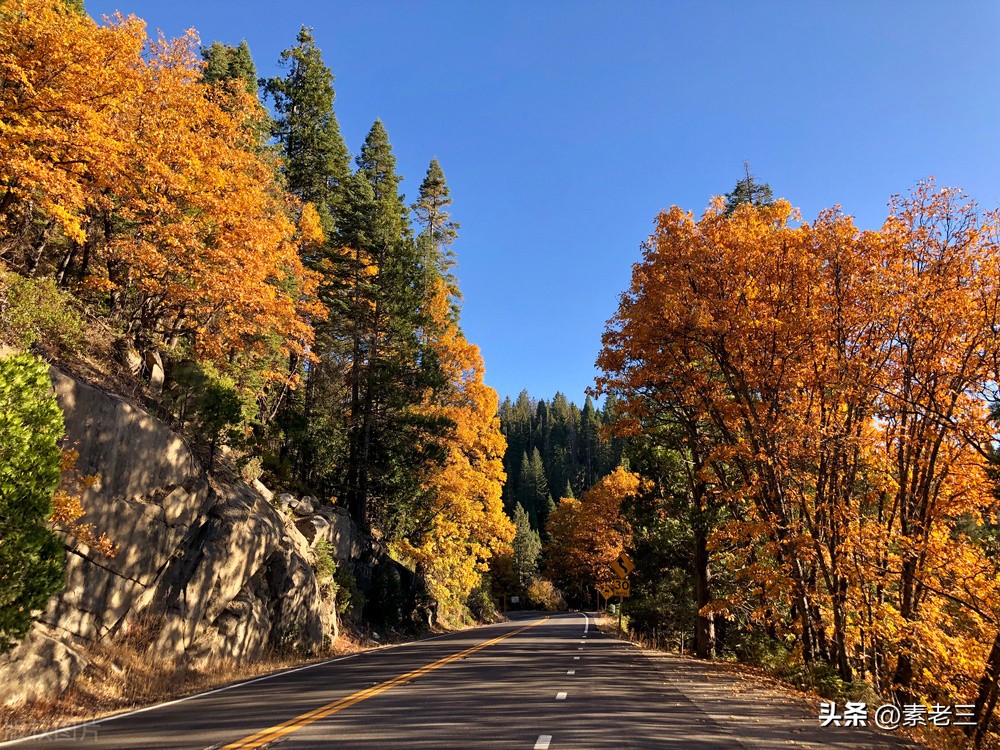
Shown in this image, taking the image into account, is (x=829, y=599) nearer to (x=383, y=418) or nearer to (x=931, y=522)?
(x=931, y=522)

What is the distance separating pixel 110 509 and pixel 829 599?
15.3 meters

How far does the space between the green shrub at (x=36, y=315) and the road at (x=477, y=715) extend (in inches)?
302

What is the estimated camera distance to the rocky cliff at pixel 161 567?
11000mm

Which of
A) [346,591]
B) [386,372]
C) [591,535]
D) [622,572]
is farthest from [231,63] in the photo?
[591,535]

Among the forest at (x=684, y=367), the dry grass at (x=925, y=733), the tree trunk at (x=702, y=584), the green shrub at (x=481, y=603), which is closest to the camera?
the dry grass at (x=925, y=733)

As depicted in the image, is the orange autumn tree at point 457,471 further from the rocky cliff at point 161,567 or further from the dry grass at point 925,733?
the dry grass at point 925,733

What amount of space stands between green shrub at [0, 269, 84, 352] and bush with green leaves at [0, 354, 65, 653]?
10.4 feet

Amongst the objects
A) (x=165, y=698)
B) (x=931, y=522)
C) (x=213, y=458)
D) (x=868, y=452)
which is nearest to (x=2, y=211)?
(x=213, y=458)

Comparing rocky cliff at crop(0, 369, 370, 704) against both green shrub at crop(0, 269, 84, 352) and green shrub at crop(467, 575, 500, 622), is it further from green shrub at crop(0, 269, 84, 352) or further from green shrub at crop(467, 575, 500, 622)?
green shrub at crop(467, 575, 500, 622)

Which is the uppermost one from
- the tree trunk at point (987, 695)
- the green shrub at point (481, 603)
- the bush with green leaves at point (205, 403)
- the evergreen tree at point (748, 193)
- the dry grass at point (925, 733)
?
the evergreen tree at point (748, 193)

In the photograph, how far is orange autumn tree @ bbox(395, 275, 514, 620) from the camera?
30.9 m

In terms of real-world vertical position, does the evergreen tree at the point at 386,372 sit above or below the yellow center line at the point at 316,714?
above

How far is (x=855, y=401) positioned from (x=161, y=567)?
15610mm

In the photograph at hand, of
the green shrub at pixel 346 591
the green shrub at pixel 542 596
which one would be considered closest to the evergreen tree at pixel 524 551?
the green shrub at pixel 542 596
